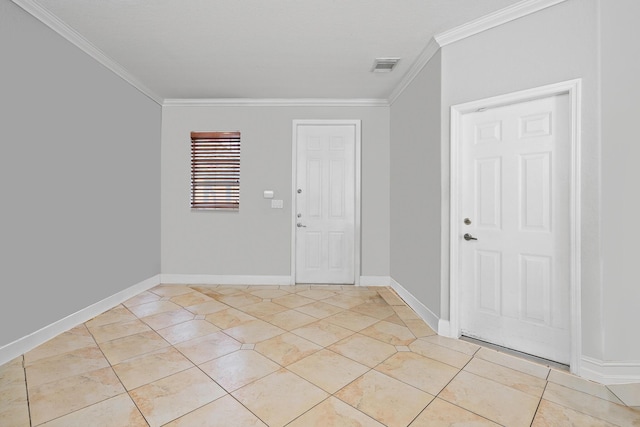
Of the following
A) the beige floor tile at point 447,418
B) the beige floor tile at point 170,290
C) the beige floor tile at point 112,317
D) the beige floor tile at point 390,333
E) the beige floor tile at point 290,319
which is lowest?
the beige floor tile at point 447,418

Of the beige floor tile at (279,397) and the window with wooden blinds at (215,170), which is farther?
the window with wooden blinds at (215,170)

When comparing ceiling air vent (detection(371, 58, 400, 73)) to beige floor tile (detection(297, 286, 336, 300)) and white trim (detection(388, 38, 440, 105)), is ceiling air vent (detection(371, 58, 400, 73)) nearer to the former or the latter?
white trim (detection(388, 38, 440, 105))

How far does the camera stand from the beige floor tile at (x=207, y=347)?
2.28 metres

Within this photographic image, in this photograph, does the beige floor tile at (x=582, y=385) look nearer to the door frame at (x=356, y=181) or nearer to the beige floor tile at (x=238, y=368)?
the beige floor tile at (x=238, y=368)

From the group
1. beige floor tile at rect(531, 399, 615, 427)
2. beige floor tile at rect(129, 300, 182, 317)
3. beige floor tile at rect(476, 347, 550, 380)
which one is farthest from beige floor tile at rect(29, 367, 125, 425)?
beige floor tile at rect(476, 347, 550, 380)

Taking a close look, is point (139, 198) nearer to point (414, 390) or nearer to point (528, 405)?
point (414, 390)

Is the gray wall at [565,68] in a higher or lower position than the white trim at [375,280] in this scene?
higher

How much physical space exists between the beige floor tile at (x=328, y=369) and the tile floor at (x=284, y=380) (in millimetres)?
12

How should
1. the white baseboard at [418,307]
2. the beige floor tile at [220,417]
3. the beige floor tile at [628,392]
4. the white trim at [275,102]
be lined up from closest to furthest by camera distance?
the beige floor tile at [220,417] → the beige floor tile at [628,392] → the white baseboard at [418,307] → the white trim at [275,102]

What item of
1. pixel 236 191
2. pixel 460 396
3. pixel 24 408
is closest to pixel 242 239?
pixel 236 191

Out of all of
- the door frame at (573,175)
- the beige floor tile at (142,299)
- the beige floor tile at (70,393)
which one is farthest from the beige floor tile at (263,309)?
the door frame at (573,175)

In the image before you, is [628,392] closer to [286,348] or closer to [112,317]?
[286,348]

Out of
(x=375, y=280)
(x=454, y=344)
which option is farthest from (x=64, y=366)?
(x=375, y=280)

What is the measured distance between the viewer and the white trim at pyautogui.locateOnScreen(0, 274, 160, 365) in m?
2.21
